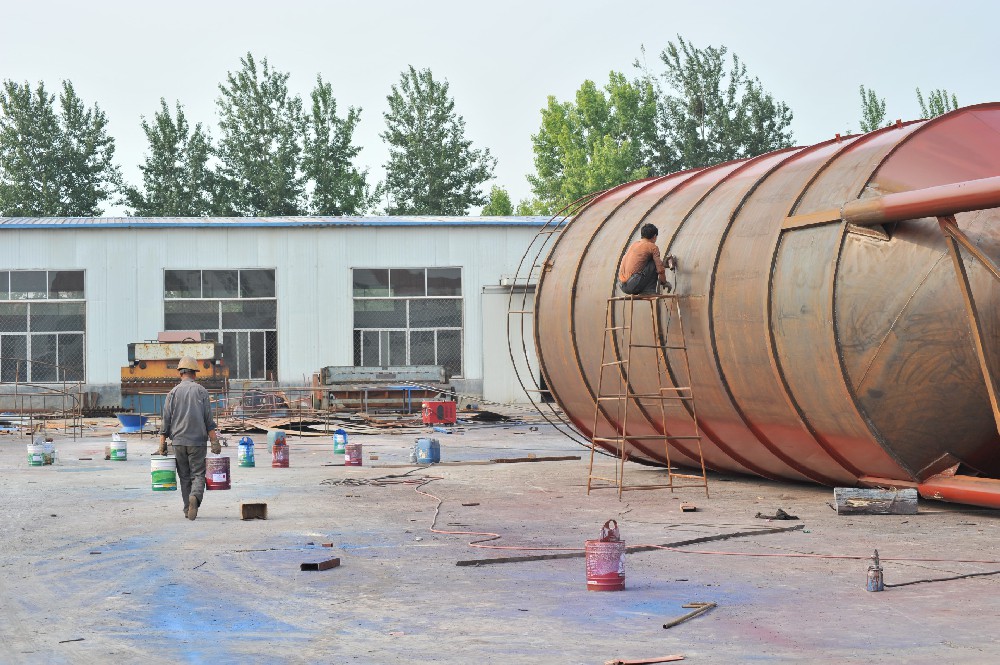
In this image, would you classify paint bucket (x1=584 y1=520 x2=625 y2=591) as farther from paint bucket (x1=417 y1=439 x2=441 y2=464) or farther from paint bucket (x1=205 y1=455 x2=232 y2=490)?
paint bucket (x1=417 y1=439 x2=441 y2=464)

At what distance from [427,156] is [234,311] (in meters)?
30.0

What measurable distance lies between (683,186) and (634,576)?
8.51m

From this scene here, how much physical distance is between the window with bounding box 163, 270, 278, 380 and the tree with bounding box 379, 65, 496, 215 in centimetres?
2877

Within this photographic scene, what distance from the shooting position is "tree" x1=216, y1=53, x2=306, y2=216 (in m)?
68.4

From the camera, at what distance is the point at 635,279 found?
1508cm

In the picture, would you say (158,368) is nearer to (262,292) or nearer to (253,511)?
(262,292)

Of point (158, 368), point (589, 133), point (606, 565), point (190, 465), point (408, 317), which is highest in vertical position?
point (589, 133)

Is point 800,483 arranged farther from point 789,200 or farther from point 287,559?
point 287,559

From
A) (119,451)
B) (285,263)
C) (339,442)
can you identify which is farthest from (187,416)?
(285,263)

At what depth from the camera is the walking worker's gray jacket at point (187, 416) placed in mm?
13883

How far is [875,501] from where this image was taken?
1268 cm

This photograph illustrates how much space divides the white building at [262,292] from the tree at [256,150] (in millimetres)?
24713

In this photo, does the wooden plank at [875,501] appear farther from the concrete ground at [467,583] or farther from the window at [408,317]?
the window at [408,317]

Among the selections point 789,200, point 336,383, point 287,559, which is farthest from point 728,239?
point 336,383
